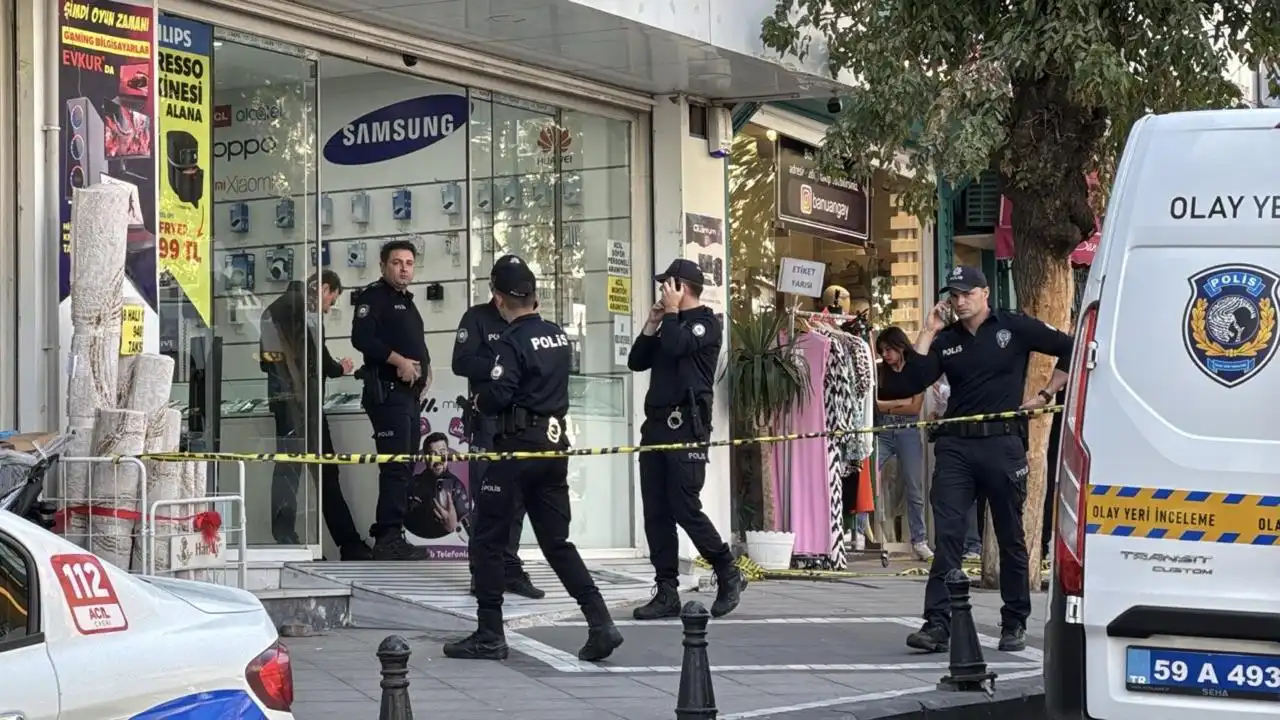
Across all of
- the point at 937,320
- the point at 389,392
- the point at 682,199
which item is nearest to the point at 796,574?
the point at 682,199

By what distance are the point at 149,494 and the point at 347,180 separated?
4.98 metres

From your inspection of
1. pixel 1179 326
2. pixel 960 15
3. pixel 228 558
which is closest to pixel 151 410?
pixel 228 558

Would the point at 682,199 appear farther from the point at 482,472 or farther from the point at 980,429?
the point at 980,429

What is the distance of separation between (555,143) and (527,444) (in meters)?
5.94

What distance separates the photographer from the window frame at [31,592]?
4.64m

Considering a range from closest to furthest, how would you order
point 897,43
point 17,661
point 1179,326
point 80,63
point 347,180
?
point 17,661
point 1179,326
point 80,63
point 897,43
point 347,180

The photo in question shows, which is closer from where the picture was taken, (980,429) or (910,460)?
(980,429)

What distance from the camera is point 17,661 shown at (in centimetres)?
456

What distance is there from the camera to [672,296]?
11.4 m

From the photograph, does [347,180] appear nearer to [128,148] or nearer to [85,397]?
[128,148]

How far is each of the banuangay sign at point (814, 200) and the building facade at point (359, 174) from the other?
1.68m

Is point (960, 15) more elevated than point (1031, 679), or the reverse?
point (960, 15)

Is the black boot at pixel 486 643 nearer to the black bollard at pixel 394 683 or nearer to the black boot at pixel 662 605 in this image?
the black boot at pixel 662 605

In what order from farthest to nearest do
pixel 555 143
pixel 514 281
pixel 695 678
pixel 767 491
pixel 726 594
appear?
pixel 767 491 < pixel 555 143 < pixel 726 594 < pixel 514 281 < pixel 695 678
